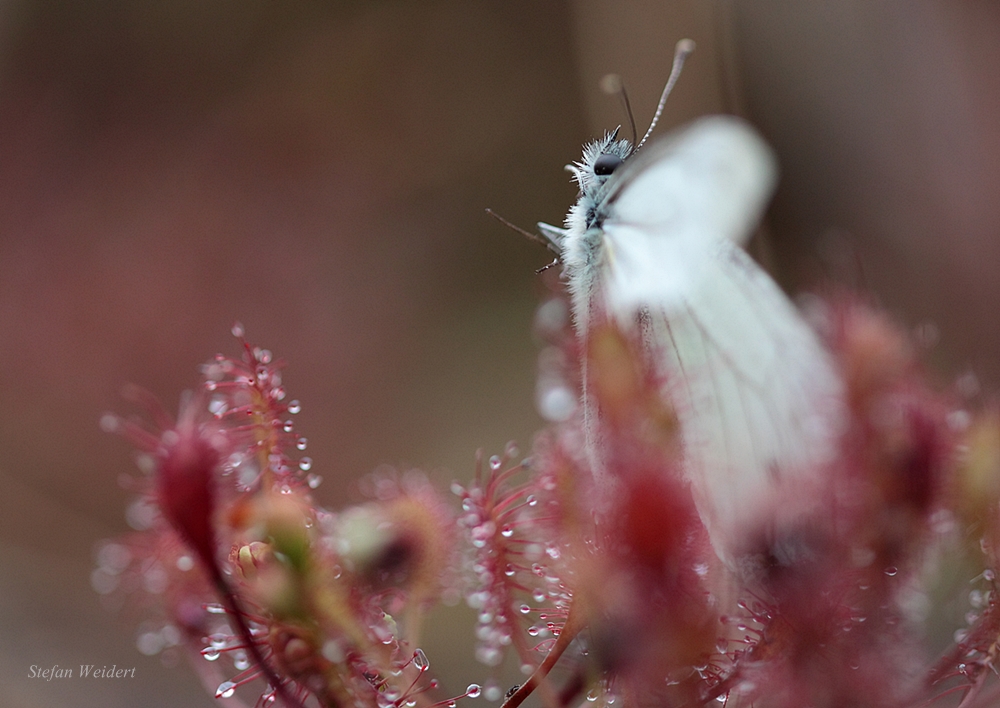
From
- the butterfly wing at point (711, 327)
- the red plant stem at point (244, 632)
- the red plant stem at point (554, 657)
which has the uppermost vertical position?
the butterfly wing at point (711, 327)

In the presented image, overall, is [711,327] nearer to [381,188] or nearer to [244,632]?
[244,632]

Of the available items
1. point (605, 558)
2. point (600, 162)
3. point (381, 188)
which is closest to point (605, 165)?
point (600, 162)

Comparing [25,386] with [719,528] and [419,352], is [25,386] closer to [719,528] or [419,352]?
[419,352]

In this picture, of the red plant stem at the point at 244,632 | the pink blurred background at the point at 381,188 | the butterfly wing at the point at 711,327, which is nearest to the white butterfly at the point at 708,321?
the butterfly wing at the point at 711,327

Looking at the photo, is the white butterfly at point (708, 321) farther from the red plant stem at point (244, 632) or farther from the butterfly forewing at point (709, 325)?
the red plant stem at point (244, 632)

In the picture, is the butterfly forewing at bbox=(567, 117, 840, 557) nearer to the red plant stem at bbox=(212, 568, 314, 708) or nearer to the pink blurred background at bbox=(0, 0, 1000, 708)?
the red plant stem at bbox=(212, 568, 314, 708)

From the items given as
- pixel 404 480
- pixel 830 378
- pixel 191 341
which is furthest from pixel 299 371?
pixel 830 378
